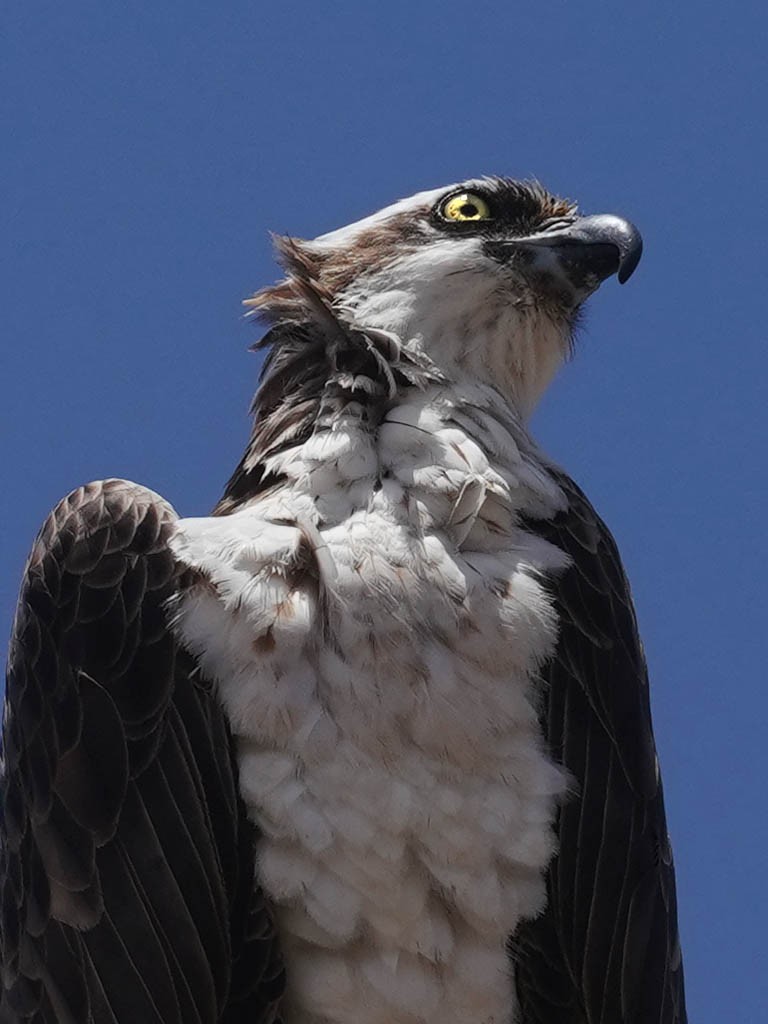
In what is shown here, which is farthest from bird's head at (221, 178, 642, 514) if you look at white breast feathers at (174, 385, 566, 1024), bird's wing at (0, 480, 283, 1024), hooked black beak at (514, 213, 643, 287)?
bird's wing at (0, 480, 283, 1024)

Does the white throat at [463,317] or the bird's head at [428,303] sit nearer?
the bird's head at [428,303]

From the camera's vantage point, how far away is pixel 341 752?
6.20 metres

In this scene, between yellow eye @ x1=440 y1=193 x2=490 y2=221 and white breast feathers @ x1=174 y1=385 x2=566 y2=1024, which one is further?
yellow eye @ x1=440 y1=193 x2=490 y2=221

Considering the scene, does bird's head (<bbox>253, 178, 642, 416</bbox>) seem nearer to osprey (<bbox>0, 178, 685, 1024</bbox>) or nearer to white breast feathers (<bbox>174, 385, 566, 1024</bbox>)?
osprey (<bbox>0, 178, 685, 1024</bbox>)

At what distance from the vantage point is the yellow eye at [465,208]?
769 cm

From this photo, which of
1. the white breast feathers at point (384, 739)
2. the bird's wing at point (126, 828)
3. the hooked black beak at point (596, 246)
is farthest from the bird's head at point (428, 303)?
the bird's wing at point (126, 828)

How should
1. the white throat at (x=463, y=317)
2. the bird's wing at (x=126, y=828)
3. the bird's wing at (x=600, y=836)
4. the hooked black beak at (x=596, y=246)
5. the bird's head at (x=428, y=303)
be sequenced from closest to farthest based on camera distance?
the bird's wing at (x=126, y=828)
the bird's wing at (x=600, y=836)
the bird's head at (x=428, y=303)
the white throat at (x=463, y=317)
the hooked black beak at (x=596, y=246)

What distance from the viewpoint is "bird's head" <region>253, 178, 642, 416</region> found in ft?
24.1

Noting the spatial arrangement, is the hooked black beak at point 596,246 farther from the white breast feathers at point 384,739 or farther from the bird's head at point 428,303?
the white breast feathers at point 384,739

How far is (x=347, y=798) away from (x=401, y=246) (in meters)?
2.48

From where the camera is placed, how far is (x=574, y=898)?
255 inches

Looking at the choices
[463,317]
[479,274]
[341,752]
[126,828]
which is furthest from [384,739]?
[479,274]

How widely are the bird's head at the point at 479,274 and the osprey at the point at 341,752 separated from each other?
44 centimetres

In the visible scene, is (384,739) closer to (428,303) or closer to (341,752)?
(341,752)
